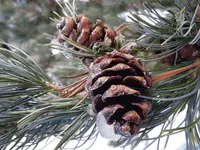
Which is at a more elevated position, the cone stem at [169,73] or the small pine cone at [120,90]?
the cone stem at [169,73]

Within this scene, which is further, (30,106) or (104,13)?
(104,13)

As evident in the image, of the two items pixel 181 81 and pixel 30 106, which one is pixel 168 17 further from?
pixel 30 106

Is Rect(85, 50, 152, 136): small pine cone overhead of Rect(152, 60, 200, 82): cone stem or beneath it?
beneath

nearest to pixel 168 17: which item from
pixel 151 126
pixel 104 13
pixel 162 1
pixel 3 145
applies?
pixel 162 1

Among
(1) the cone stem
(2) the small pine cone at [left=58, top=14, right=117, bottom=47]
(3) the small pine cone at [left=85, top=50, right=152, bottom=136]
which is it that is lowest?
(3) the small pine cone at [left=85, top=50, right=152, bottom=136]

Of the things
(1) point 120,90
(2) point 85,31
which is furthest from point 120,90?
(2) point 85,31
